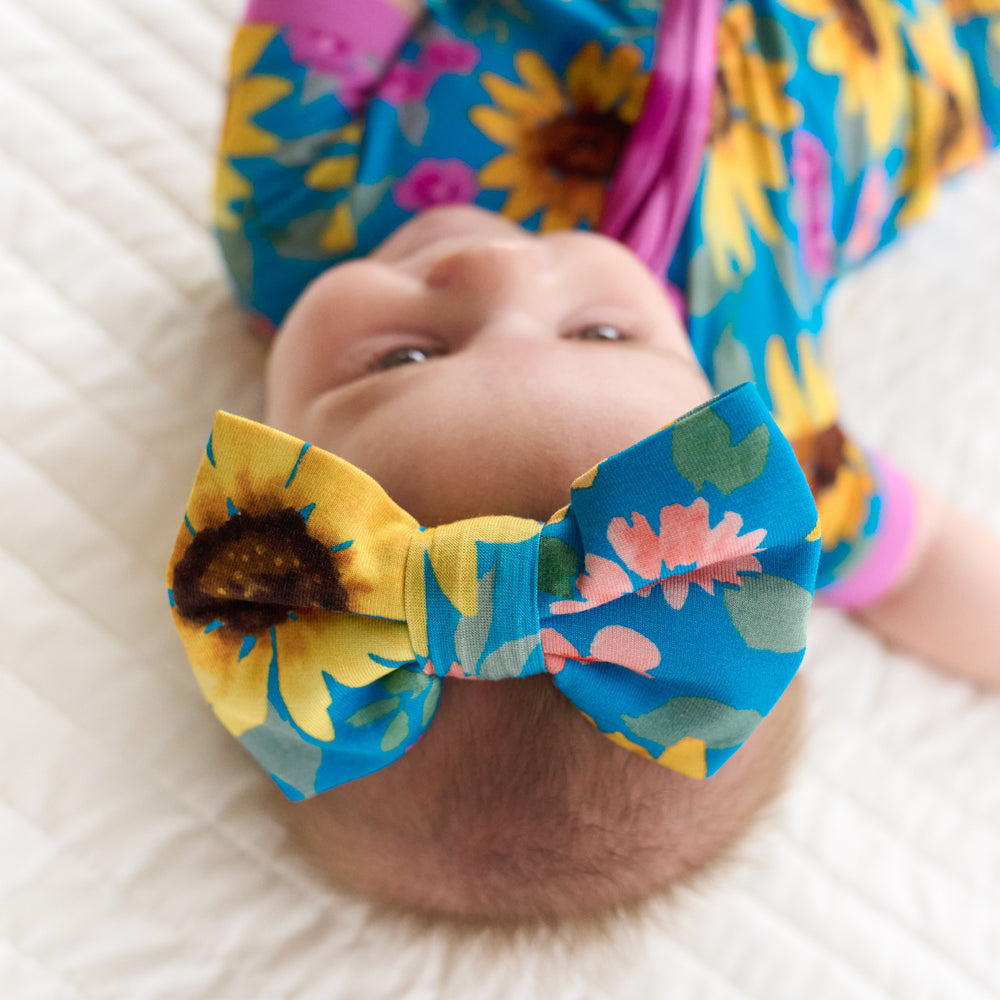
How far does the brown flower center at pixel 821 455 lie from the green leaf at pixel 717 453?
1.34ft

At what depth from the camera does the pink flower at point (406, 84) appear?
0.94 metres

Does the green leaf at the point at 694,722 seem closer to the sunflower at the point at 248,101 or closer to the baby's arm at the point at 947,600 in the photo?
the baby's arm at the point at 947,600

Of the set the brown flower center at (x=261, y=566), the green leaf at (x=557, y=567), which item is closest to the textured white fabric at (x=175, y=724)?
the brown flower center at (x=261, y=566)

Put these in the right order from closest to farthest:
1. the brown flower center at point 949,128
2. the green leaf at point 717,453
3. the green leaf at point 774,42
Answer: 1. the green leaf at point 717,453
2. the green leaf at point 774,42
3. the brown flower center at point 949,128

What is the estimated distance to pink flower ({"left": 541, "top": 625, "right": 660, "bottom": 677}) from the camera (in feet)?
1.75

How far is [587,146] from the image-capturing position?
0.95 meters

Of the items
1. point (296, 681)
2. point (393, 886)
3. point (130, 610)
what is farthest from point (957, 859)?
point (130, 610)

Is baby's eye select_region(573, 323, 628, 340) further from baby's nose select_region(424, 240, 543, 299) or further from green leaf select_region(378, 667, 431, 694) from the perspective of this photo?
green leaf select_region(378, 667, 431, 694)

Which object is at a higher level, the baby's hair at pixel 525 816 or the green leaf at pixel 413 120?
the green leaf at pixel 413 120

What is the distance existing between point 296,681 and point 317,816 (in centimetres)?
15

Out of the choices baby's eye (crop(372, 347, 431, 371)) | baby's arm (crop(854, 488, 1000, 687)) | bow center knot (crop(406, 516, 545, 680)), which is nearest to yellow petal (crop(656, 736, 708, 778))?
bow center knot (crop(406, 516, 545, 680))

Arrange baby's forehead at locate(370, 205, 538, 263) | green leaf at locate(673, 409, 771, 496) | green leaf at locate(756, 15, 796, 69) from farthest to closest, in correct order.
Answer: green leaf at locate(756, 15, 796, 69)
baby's forehead at locate(370, 205, 538, 263)
green leaf at locate(673, 409, 771, 496)

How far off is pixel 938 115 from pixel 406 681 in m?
0.95

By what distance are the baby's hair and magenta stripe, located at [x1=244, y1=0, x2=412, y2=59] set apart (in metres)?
0.68
